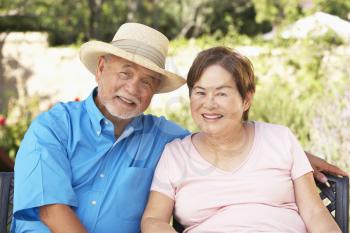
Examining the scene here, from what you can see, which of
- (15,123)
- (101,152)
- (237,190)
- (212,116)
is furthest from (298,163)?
(15,123)

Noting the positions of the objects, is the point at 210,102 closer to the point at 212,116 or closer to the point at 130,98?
the point at 212,116

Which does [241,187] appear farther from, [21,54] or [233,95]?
[21,54]

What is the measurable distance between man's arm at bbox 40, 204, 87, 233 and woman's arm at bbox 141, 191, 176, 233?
0.26m

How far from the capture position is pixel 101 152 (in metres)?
2.58

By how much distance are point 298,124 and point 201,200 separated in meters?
3.19

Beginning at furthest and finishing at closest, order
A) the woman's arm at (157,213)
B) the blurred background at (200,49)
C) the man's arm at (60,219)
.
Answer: the blurred background at (200,49), the woman's arm at (157,213), the man's arm at (60,219)

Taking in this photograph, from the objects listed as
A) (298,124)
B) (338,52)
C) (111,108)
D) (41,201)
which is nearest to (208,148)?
(111,108)

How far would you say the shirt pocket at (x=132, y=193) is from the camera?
8.42 feet

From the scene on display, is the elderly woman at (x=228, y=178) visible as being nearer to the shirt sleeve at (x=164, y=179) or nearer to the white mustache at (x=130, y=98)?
the shirt sleeve at (x=164, y=179)

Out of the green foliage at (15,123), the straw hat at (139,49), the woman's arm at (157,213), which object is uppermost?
the straw hat at (139,49)

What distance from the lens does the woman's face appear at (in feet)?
8.33

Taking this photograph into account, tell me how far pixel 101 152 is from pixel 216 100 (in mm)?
544

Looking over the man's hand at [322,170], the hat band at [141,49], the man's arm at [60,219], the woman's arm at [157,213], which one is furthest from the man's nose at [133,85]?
the man's hand at [322,170]

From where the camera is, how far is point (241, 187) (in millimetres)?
2562
